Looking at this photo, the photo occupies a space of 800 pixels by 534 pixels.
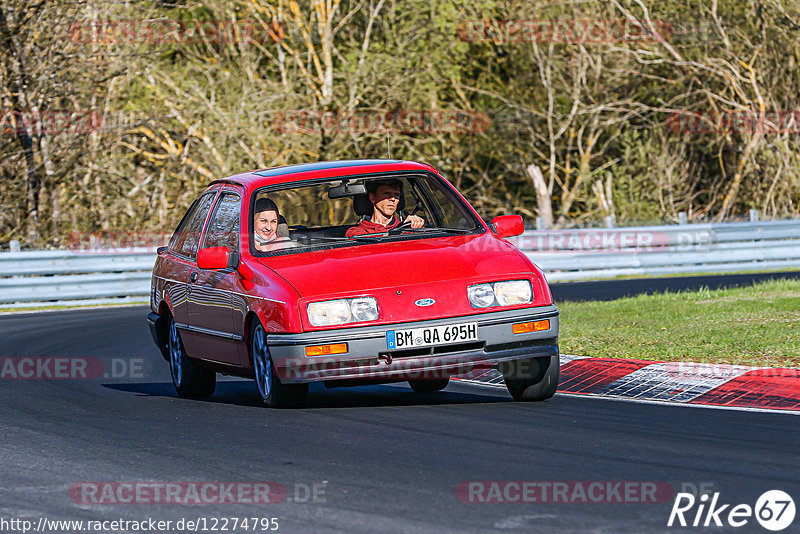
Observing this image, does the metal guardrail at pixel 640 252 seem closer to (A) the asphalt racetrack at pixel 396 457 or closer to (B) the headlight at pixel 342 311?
(A) the asphalt racetrack at pixel 396 457

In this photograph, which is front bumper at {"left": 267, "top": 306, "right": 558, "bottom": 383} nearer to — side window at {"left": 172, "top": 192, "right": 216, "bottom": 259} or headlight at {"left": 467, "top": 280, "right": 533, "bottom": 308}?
headlight at {"left": 467, "top": 280, "right": 533, "bottom": 308}

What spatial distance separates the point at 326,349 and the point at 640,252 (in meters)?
17.9

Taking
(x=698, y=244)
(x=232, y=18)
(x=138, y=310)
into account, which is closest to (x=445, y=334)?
(x=138, y=310)

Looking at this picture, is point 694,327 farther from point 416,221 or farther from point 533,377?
point 533,377

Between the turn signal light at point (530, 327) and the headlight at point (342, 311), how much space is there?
87 cm

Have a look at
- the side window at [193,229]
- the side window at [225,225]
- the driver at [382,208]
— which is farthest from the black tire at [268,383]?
the side window at [193,229]

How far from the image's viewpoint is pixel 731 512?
16.9 feet

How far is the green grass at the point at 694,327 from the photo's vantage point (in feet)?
34.0

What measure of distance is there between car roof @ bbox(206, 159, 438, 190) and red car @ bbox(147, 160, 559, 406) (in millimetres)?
16

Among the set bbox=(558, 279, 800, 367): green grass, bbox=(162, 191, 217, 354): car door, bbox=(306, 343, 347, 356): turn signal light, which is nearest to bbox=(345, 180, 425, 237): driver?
bbox=(162, 191, 217, 354): car door

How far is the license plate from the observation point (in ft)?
25.8

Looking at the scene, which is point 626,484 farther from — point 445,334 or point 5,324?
point 5,324

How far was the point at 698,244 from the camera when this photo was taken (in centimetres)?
2570

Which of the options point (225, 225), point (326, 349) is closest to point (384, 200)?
point (225, 225)
